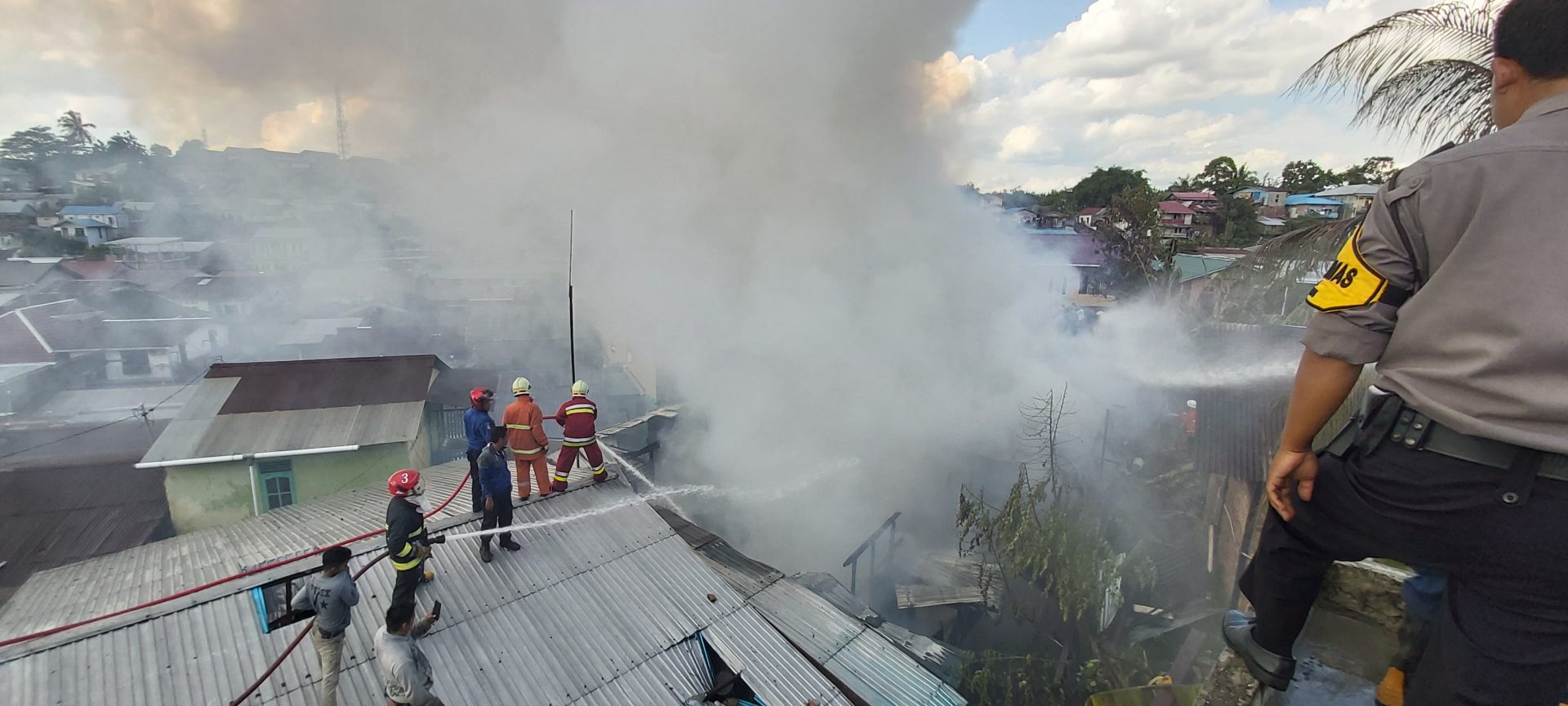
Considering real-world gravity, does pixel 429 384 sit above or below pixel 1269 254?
below

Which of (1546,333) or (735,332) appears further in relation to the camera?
(735,332)

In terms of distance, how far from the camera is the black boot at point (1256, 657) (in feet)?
5.94

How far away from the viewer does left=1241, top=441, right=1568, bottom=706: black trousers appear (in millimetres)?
1249

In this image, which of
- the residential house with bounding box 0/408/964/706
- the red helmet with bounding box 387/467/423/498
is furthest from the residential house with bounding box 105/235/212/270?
the red helmet with bounding box 387/467/423/498

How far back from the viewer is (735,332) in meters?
13.8

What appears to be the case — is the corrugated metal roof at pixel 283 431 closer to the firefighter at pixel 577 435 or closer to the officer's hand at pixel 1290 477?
the firefighter at pixel 577 435

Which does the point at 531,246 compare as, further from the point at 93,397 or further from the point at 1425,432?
the point at 1425,432

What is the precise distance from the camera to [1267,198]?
149ft

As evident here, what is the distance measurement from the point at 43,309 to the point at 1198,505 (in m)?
38.5

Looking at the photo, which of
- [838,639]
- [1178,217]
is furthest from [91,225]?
[1178,217]

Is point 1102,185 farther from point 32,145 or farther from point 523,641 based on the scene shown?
point 32,145

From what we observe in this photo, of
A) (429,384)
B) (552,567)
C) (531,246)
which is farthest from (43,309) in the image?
(552,567)

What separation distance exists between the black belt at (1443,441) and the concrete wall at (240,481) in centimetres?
1336

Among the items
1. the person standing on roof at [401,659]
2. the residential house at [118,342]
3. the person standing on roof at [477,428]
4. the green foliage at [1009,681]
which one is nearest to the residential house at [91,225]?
the residential house at [118,342]
